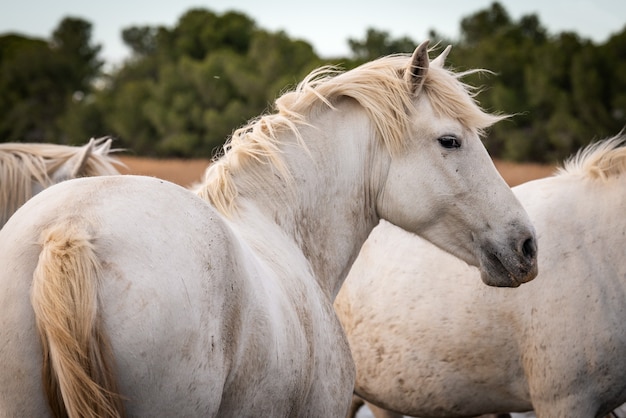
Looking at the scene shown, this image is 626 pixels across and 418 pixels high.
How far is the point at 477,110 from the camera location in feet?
9.97

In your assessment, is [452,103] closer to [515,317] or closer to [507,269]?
[507,269]

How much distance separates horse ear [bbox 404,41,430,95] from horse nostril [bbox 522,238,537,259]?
29.1 inches

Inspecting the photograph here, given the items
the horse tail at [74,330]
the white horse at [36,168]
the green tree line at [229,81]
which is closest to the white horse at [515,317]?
the white horse at [36,168]

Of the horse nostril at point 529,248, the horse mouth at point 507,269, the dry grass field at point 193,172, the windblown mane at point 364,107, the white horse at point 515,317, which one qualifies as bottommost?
the dry grass field at point 193,172

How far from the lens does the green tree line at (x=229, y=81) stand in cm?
2478

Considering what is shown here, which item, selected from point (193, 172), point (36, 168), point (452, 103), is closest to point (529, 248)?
point (452, 103)

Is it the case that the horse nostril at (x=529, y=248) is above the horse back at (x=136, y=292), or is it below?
below

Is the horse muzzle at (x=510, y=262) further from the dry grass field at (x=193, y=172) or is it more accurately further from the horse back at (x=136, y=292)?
the dry grass field at (x=193, y=172)

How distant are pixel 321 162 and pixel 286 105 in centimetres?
29

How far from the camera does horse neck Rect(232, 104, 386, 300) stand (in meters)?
2.93

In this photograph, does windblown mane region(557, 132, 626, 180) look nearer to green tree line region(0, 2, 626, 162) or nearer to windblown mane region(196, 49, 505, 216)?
windblown mane region(196, 49, 505, 216)

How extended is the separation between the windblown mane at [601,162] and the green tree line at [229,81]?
11.9 m

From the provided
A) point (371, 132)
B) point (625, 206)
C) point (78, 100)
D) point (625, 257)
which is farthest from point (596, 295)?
point (78, 100)

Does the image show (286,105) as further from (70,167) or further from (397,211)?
(70,167)
